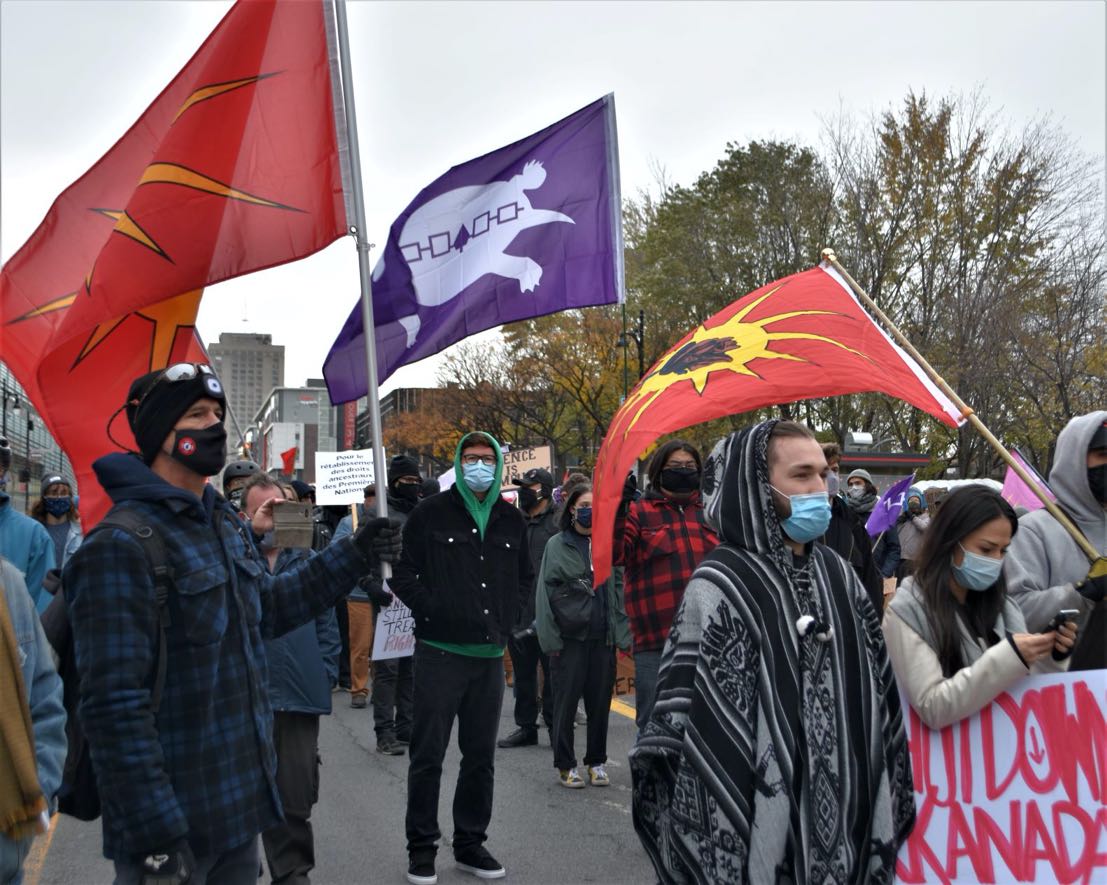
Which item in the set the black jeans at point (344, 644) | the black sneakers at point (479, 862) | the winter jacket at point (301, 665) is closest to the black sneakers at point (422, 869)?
the black sneakers at point (479, 862)

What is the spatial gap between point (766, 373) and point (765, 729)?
6.54ft

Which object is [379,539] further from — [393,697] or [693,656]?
[393,697]

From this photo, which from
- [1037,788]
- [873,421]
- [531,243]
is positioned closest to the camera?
[1037,788]

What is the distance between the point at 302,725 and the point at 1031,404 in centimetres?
2519

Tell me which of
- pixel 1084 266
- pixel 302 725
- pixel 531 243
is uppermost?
pixel 1084 266

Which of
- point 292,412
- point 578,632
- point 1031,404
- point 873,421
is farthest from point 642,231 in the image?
point 292,412

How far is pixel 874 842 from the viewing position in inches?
130

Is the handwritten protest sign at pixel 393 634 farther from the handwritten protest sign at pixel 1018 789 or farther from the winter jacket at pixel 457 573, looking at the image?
the handwritten protest sign at pixel 1018 789

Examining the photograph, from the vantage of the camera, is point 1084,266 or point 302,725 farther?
point 1084,266

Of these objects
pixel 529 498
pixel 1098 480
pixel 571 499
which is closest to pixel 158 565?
pixel 1098 480

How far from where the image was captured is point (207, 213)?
17.8ft

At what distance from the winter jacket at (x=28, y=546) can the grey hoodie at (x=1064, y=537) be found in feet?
17.4

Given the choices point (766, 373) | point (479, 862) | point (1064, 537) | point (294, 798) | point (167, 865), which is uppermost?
point (766, 373)

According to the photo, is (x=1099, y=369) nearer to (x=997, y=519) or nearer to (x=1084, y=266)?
(x=1084, y=266)
